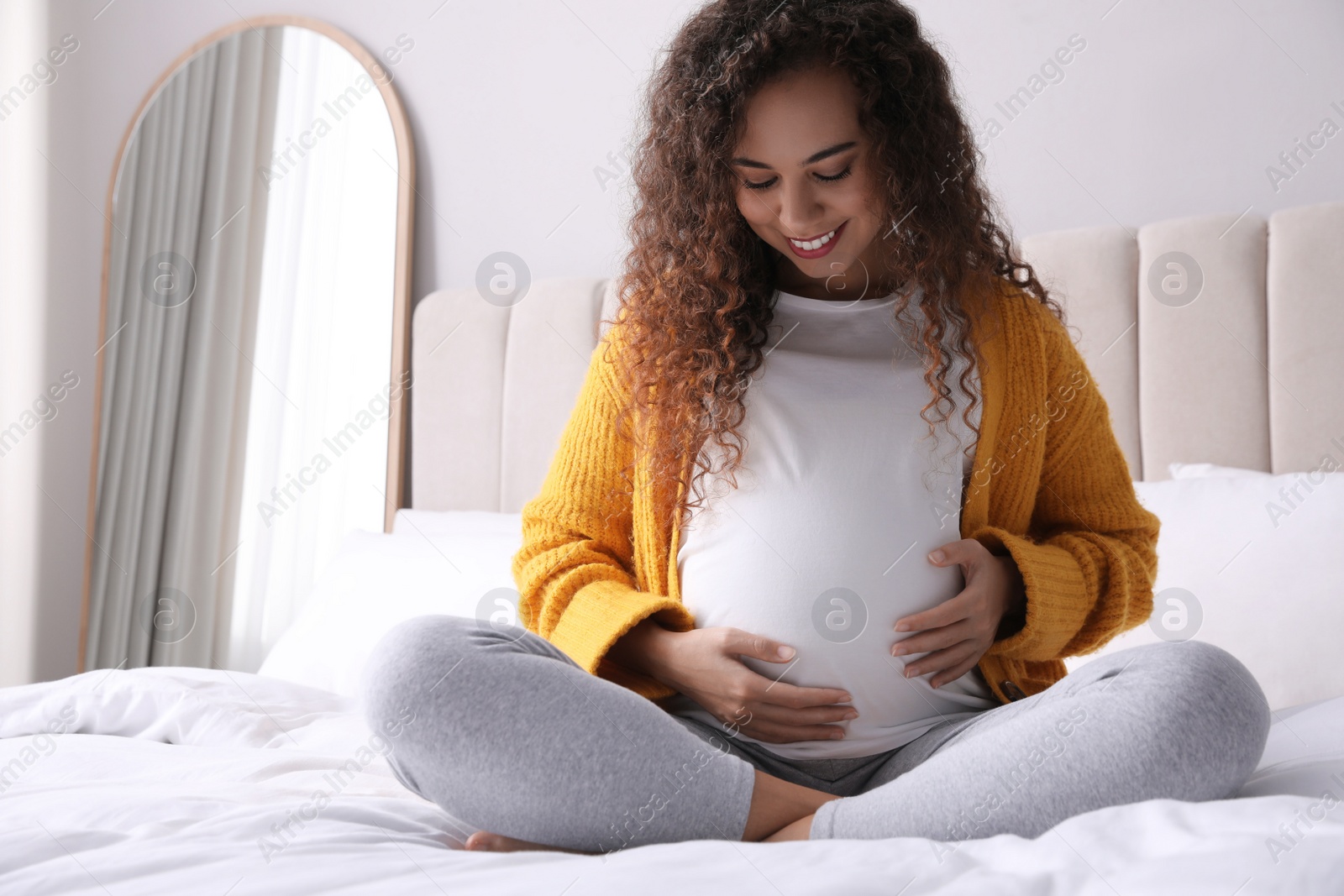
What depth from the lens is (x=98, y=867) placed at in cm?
71

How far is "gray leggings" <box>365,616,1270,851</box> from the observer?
29.6 inches

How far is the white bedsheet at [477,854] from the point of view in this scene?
62cm

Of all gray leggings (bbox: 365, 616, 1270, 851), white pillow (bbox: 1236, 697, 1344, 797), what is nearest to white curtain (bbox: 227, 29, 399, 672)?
gray leggings (bbox: 365, 616, 1270, 851)

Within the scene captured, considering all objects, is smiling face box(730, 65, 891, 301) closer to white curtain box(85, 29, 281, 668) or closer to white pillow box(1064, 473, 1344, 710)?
white pillow box(1064, 473, 1344, 710)

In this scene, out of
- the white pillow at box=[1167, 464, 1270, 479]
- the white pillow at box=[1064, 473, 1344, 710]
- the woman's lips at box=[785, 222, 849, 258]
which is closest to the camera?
the woman's lips at box=[785, 222, 849, 258]

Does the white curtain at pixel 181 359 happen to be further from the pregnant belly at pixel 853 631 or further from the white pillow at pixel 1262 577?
the white pillow at pixel 1262 577

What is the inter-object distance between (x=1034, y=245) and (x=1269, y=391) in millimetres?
392

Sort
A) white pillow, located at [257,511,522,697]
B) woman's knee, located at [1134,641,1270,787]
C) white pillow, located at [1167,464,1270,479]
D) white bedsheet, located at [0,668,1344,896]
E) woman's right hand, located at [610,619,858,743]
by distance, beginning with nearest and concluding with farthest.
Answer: white bedsheet, located at [0,668,1344,896], woman's knee, located at [1134,641,1270,787], woman's right hand, located at [610,619,858,743], white pillow, located at [1167,464,1270,479], white pillow, located at [257,511,522,697]

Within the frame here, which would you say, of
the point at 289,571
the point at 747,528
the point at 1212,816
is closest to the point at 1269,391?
the point at 747,528

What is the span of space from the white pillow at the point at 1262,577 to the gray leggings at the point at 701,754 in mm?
515

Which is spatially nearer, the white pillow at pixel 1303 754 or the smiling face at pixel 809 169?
the white pillow at pixel 1303 754

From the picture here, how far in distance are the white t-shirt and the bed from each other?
0.25m

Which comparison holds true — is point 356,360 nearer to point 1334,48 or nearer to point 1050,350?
point 1050,350

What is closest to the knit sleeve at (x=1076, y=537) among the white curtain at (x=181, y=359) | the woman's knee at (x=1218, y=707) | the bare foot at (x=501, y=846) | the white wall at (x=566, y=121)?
the woman's knee at (x=1218, y=707)
